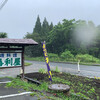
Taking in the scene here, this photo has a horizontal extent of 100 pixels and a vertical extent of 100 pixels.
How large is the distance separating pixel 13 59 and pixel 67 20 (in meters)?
33.0

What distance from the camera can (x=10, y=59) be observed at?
7203 millimetres

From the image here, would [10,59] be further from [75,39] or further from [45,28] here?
[45,28]

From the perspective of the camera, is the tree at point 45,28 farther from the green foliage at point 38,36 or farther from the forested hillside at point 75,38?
the forested hillside at point 75,38

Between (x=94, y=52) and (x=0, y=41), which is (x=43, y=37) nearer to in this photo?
(x=94, y=52)

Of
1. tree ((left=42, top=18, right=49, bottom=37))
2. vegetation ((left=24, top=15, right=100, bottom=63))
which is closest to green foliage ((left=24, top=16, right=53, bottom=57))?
tree ((left=42, top=18, right=49, bottom=37))

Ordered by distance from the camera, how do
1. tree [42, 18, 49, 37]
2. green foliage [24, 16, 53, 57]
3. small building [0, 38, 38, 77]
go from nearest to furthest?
small building [0, 38, 38, 77], green foliage [24, 16, 53, 57], tree [42, 18, 49, 37]

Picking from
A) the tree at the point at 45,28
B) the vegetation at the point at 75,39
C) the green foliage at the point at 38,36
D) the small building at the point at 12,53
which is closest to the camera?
the small building at the point at 12,53

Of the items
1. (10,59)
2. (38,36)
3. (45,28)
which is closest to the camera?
(10,59)

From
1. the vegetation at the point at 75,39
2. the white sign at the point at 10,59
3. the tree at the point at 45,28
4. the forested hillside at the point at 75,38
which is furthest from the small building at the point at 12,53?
the tree at the point at 45,28

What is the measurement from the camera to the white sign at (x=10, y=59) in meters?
6.98

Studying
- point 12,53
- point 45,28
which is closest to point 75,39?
point 45,28

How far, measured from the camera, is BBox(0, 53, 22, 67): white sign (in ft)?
22.9

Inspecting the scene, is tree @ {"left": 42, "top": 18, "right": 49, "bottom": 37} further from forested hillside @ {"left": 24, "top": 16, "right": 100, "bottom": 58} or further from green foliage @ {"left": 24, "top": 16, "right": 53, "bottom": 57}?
forested hillside @ {"left": 24, "top": 16, "right": 100, "bottom": 58}

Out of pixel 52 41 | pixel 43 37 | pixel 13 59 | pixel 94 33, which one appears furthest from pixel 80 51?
pixel 13 59
